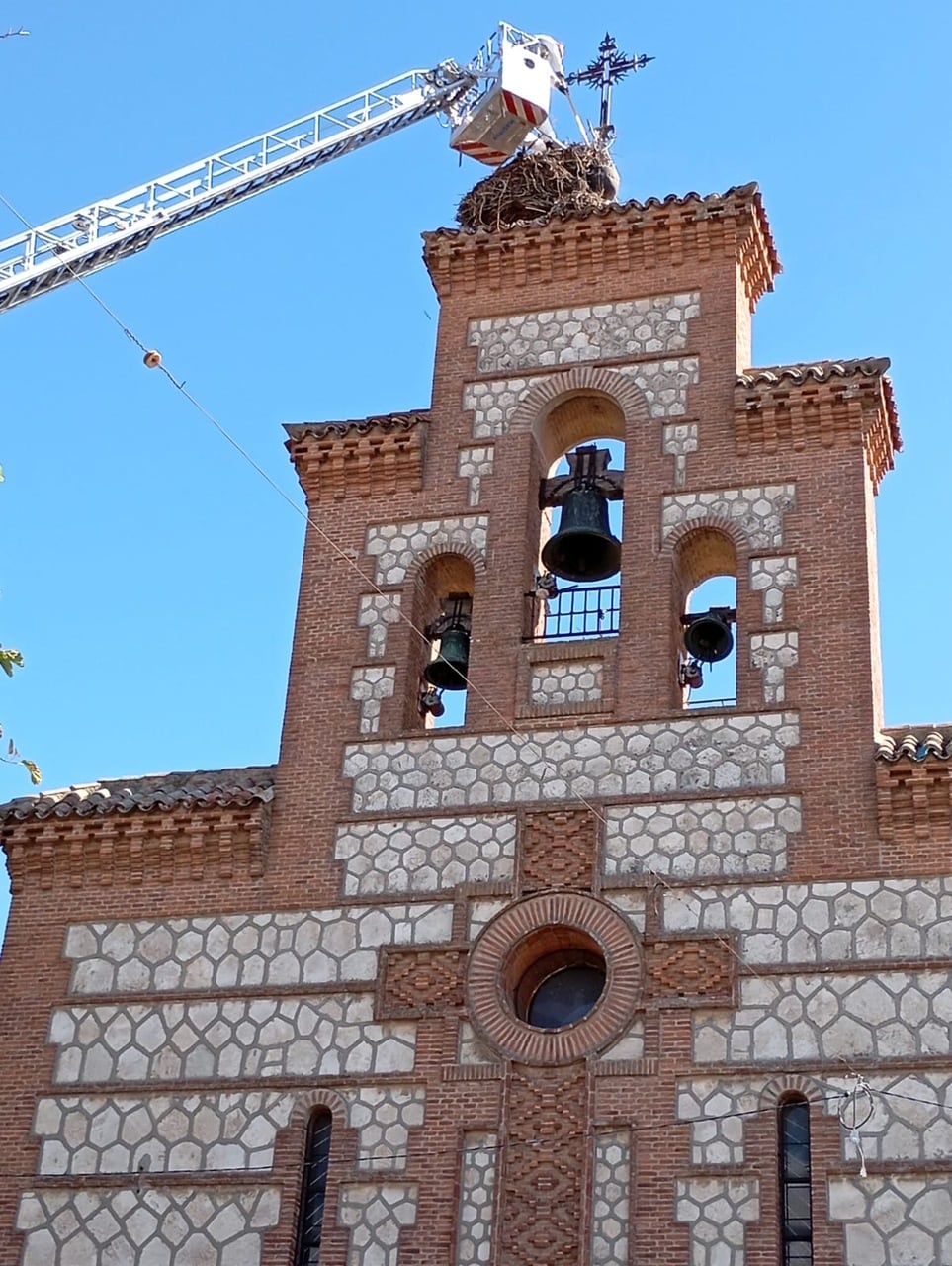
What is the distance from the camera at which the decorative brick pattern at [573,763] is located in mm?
19609

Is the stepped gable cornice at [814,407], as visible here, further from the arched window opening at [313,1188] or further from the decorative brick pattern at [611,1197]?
the arched window opening at [313,1188]

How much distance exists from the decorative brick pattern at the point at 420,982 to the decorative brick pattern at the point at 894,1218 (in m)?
3.64

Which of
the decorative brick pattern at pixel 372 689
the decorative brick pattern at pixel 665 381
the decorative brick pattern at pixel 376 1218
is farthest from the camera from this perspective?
the decorative brick pattern at pixel 665 381

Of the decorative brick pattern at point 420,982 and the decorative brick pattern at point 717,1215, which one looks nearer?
the decorative brick pattern at point 717,1215

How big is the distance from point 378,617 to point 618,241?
15.7ft

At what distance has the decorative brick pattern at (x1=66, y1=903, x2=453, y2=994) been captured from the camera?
19531 mm

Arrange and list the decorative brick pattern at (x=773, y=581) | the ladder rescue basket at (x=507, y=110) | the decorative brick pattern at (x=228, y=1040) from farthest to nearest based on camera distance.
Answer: the ladder rescue basket at (x=507, y=110) → the decorative brick pattern at (x=773, y=581) → the decorative brick pattern at (x=228, y=1040)

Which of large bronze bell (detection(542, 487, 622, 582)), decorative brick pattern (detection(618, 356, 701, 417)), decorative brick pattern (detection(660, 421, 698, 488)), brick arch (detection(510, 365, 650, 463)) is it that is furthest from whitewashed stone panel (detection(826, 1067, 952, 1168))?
brick arch (detection(510, 365, 650, 463))

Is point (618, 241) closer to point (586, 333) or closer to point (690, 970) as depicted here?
point (586, 333)

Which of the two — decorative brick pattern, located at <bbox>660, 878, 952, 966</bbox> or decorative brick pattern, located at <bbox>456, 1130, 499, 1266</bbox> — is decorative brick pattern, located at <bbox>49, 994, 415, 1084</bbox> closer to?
decorative brick pattern, located at <bbox>456, 1130, 499, 1266</bbox>

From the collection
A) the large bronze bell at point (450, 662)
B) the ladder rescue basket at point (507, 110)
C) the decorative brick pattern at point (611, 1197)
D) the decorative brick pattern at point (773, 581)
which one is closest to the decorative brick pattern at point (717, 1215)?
the decorative brick pattern at point (611, 1197)

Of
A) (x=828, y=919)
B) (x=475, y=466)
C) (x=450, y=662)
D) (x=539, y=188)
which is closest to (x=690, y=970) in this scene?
(x=828, y=919)

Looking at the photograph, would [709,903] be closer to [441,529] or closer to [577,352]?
[441,529]

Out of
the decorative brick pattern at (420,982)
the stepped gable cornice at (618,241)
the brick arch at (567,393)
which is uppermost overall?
the stepped gable cornice at (618,241)
